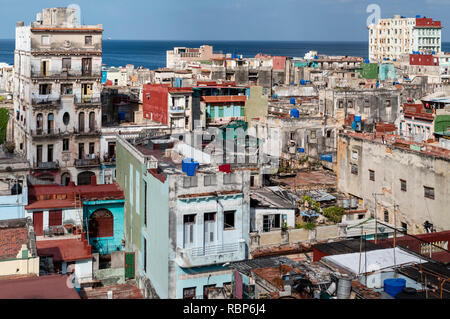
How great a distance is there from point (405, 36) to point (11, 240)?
132759 mm

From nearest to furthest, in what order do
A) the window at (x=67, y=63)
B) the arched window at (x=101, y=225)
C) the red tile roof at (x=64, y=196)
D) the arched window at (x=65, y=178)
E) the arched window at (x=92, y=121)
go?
the red tile roof at (x=64, y=196)
the arched window at (x=101, y=225)
the window at (x=67, y=63)
the arched window at (x=65, y=178)
the arched window at (x=92, y=121)

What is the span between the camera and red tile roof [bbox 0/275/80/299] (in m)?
16.2

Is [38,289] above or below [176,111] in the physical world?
below

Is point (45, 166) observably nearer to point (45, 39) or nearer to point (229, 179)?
point (45, 39)

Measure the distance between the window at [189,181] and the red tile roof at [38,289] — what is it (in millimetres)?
6735

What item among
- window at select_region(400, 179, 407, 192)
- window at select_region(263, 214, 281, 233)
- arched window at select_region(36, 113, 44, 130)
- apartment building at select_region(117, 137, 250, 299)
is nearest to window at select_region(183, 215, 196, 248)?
apartment building at select_region(117, 137, 250, 299)

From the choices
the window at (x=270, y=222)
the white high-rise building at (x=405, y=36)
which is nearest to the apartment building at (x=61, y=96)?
the window at (x=270, y=222)

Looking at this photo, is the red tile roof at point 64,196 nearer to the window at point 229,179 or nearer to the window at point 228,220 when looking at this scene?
the window at point 228,220

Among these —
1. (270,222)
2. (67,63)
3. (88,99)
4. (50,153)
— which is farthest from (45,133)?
(270,222)

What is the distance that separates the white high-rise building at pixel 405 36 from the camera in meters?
144

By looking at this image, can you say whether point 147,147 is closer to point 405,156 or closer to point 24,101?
point 405,156

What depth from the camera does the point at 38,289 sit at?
1686 cm

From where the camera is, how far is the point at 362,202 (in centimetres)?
3369
